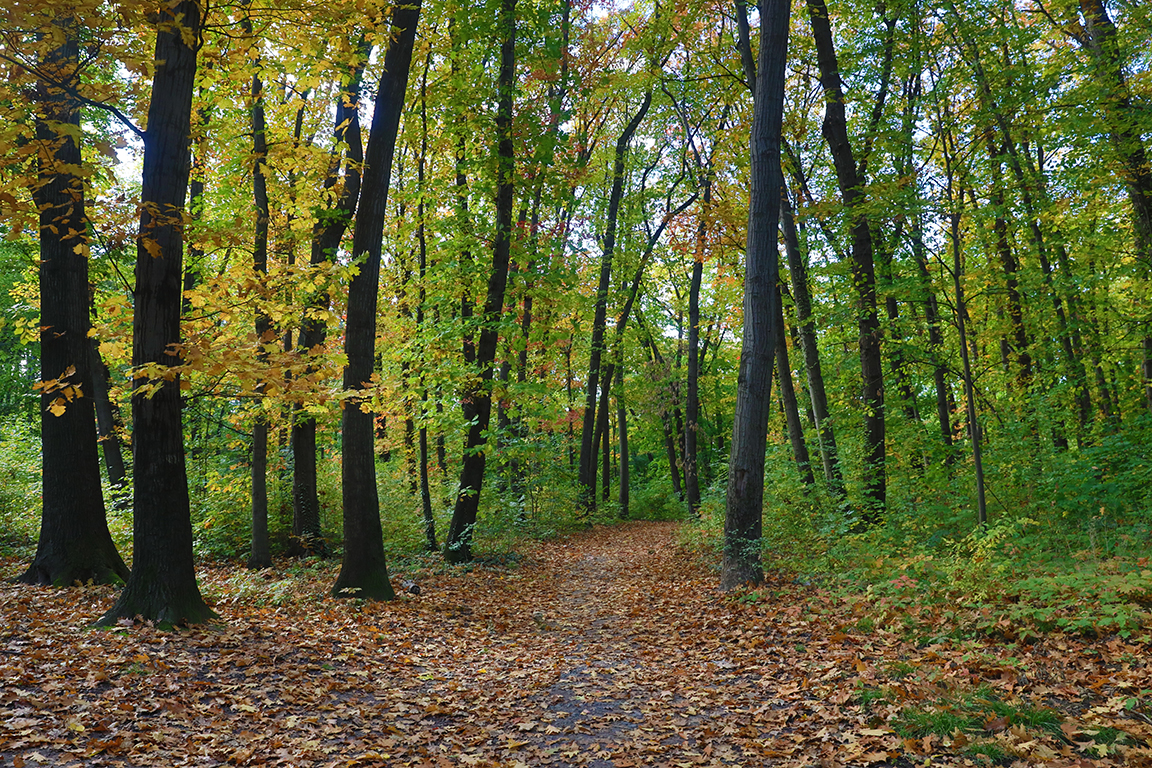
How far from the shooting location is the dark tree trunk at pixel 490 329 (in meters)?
11.5

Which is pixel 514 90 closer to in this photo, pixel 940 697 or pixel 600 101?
pixel 600 101

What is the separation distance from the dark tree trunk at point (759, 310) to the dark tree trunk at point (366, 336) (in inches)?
202

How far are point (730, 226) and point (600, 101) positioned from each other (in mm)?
8438

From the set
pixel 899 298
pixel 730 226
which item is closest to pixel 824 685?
pixel 899 298

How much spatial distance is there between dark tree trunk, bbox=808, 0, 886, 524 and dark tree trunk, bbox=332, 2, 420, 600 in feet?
23.9

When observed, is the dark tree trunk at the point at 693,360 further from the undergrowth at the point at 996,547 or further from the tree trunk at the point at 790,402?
the undergrowth at the point at 996,547

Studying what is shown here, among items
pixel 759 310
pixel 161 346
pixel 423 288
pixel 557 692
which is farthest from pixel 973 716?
pixel 423 288

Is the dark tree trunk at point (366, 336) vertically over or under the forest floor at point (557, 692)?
over

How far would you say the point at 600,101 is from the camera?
20.2m

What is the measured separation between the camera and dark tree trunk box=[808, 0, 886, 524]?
10805 mm

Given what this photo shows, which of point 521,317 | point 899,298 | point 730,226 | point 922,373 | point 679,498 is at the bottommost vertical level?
point 679,498

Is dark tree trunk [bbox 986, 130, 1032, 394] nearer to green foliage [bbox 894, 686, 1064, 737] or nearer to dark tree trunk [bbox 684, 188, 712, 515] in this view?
dark tree trunk [bbox 684, 188, 712, 515]

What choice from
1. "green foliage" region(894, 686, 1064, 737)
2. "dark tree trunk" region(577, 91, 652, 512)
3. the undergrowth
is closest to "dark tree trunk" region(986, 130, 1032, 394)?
the undergrowth

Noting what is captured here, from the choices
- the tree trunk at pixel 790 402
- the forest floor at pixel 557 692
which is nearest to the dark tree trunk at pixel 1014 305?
the tree trunk at pixel 790 402
